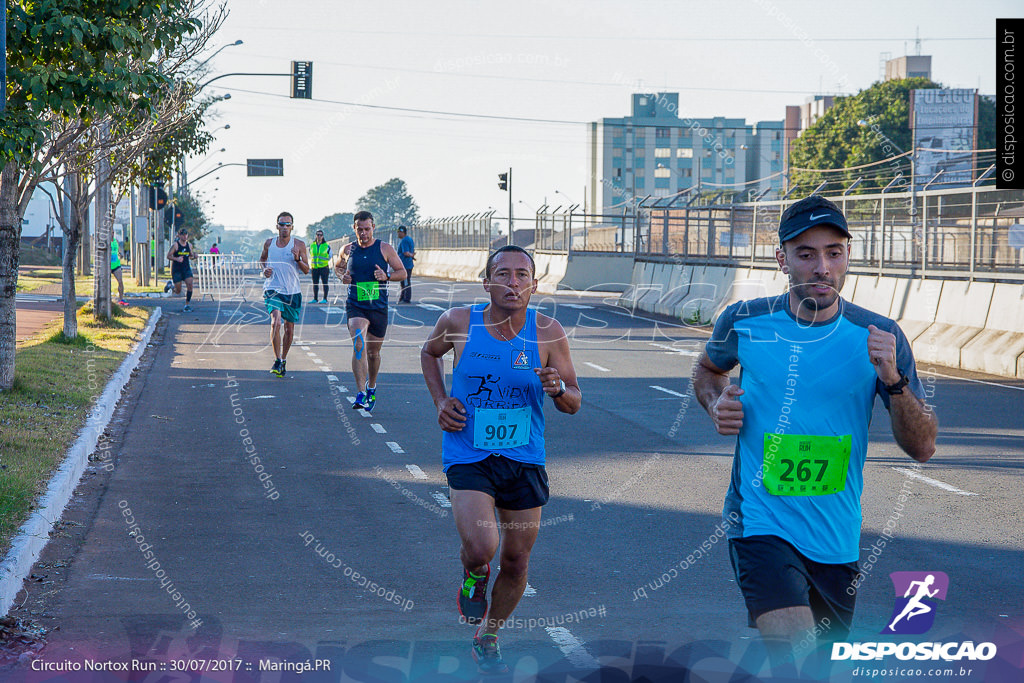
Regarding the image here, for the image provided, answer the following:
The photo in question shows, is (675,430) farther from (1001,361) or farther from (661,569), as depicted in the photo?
(1001,361)

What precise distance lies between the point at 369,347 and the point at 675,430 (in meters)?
A: 3.46

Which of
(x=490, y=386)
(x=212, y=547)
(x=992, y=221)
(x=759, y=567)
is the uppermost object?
(x=992, y=221)

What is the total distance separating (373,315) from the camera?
515 inches

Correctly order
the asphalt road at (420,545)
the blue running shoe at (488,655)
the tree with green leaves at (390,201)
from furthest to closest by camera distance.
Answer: the tree with green leaves at (390,201)
the asphalt road at (420,545)
the blue running shoe at (488,655)

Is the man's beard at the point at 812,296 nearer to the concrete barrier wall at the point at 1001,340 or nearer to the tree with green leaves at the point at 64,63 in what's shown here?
the tree with green leaves at the point at 64,63

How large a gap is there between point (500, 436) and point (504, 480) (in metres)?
0.19

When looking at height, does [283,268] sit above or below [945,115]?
below

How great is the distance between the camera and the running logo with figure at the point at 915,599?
5637 mm

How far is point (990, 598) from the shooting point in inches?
241

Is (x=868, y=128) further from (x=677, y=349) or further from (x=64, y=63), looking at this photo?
(x=64, y=63)

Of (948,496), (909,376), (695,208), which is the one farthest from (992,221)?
(909,376)

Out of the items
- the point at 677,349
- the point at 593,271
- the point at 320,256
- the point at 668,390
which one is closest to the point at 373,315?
the point at 668,390

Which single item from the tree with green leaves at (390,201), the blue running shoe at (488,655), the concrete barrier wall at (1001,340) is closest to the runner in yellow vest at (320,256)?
the concrete barrier wall at (1001,340)

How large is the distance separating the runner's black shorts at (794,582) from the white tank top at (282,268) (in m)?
11.8
